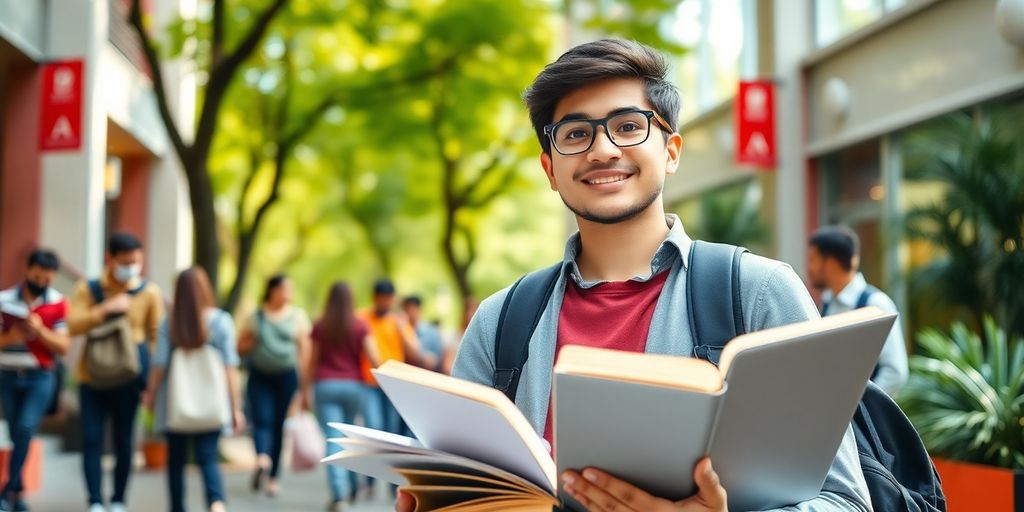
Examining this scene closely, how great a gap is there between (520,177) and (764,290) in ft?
82.2

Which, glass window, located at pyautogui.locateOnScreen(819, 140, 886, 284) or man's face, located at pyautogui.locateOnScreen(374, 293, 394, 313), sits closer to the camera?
man's face, located at pyautogui.locateOnScreen(374, 293, 394, 313)

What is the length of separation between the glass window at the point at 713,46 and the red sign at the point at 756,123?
6.19 feet

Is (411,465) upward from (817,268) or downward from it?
downward

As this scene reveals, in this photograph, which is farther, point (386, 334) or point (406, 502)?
point (386, 334)

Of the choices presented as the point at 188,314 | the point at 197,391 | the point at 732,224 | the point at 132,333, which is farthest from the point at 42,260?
the point at 732,224

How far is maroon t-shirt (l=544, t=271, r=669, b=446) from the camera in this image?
7.23 ft

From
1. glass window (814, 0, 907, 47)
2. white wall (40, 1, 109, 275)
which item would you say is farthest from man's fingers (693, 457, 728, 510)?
white wall (40, 1, 109, 275)

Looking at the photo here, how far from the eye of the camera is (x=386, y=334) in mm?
11023

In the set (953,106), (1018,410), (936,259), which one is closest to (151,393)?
(1018,410)

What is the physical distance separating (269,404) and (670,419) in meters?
9.21

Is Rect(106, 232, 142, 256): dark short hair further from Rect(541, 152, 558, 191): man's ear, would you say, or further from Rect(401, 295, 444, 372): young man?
Rect(541, 152, 558, 191): man's ear

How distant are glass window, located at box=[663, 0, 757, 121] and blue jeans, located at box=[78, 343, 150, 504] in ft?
38.6

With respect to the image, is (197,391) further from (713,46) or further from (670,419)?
(713,46)

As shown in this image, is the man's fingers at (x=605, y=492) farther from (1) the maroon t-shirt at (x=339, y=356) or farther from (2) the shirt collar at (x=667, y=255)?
(1) the maroon t-shirt at (x=339, y=356)
